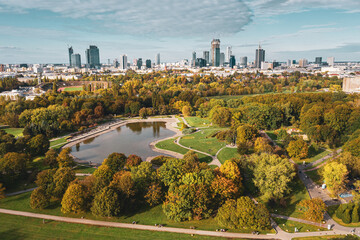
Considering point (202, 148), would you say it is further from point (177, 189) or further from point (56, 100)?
point (56, 100)

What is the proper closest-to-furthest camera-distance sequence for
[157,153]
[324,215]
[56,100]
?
[324,215] < [157,153] < [56,100]

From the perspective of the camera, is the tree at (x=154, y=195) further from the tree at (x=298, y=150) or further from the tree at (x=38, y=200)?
the tree at (x=298, y=150)

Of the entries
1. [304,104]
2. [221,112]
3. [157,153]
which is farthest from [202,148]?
[304,104]

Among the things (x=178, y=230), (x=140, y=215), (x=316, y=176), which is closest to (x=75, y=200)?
(x=140, y=215)

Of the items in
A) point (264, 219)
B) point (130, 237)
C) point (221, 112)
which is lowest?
point (130, 237)

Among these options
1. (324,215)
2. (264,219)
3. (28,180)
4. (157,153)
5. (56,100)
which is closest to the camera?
(264,219)

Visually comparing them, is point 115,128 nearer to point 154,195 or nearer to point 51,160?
point 51,160

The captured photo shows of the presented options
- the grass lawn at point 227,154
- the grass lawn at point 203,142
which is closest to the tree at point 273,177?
the grass lawn at point 227,154

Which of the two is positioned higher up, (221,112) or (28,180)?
(221,112)
